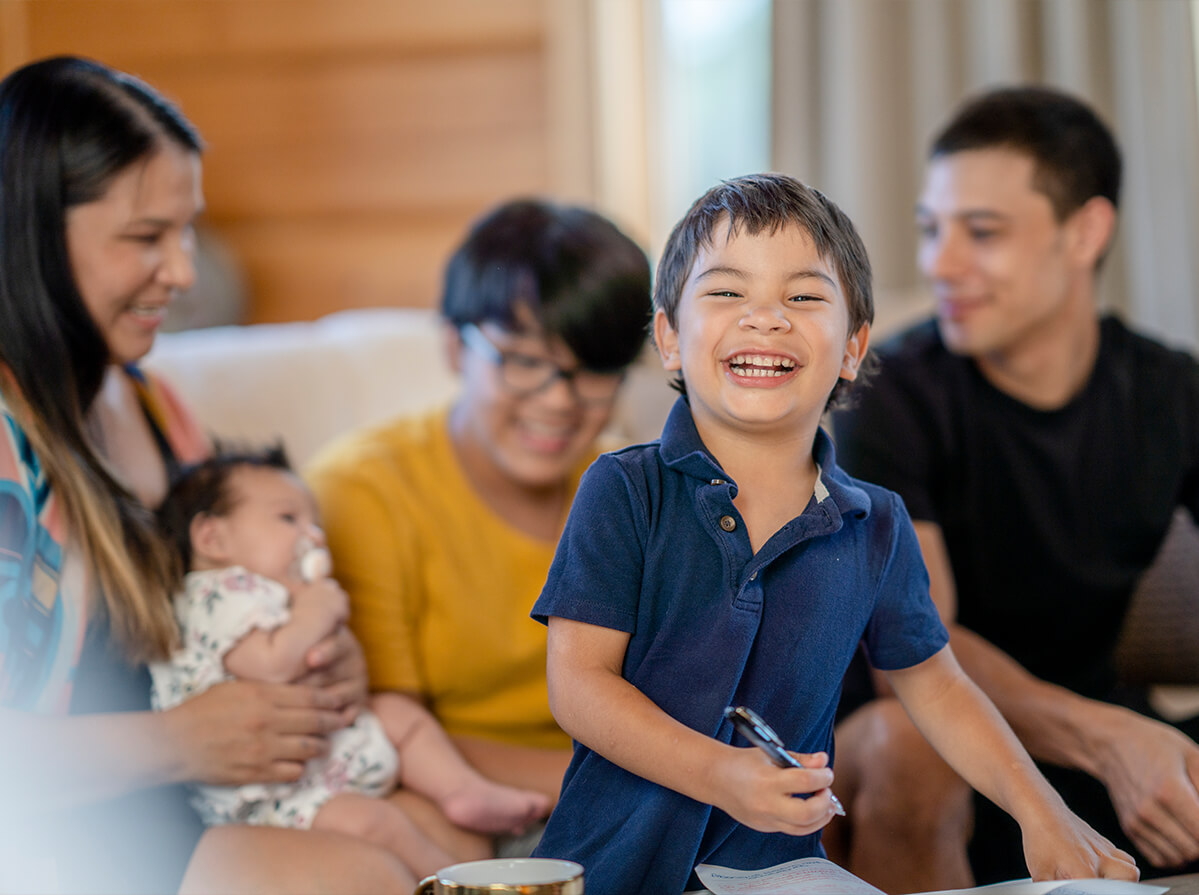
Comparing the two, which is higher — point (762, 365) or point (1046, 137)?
point (1046, 137)

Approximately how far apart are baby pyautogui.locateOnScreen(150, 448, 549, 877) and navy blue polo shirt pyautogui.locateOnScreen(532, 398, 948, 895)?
14.3 inches

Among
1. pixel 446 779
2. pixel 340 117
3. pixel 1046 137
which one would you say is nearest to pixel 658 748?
pixel 446 779

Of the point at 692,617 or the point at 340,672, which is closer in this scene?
the point at 692,617

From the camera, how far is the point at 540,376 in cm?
134

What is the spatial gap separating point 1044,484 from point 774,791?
0.93 m

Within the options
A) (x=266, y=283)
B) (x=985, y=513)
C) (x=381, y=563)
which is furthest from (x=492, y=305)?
(x=266, y=283)

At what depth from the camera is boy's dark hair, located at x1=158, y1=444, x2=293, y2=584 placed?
116 centimetres

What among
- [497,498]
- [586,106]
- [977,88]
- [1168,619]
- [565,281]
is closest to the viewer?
[565,281]

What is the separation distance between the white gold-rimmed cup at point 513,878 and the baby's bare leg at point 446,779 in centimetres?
46

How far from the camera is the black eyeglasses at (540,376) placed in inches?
52.4

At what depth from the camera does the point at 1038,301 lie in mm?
1479

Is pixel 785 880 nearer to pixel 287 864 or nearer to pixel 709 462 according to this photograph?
pixel 709 462

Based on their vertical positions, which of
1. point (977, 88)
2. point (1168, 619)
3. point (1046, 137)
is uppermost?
point (977, 88)

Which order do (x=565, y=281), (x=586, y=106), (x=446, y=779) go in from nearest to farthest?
(x=446, y=779), (x=565, y=281), (x=586, y=106)
